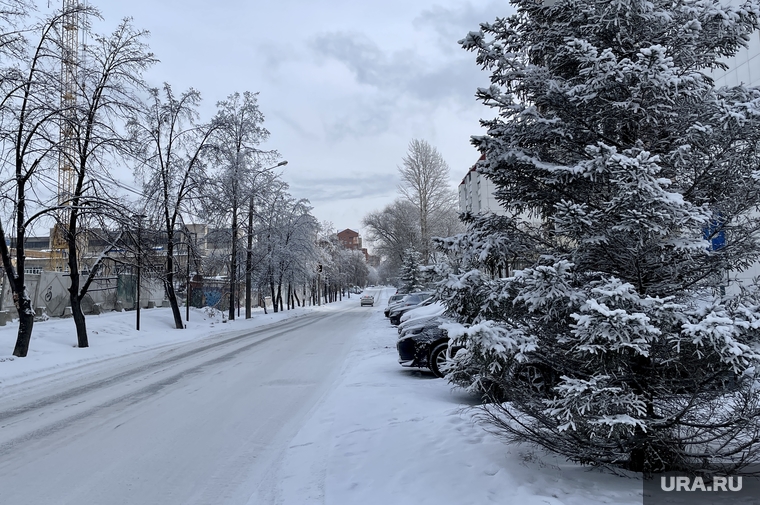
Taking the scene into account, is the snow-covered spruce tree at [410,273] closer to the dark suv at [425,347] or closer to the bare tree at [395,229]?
the bare tree at [395,229]

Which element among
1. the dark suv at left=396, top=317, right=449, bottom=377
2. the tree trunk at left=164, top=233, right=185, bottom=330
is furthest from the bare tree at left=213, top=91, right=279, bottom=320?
the dark suv at left=396, top=317, right=449, bottom=377

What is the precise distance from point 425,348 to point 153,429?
207 inches

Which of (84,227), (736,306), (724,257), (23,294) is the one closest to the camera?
(736,306)

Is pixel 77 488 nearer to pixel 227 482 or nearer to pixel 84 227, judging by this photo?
pixel 227 482

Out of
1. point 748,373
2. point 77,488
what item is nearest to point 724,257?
point 748,373

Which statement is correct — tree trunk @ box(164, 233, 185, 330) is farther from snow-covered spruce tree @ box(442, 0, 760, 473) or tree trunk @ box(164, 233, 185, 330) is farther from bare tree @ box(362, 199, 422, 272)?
bare tree @ box(362, 199, 422, 272)

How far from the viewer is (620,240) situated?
13.6 feet

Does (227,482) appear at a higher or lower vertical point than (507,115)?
lower

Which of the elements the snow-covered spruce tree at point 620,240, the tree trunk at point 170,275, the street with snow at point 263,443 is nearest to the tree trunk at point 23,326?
the street with snow at point 263,443

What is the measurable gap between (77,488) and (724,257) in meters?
6.25

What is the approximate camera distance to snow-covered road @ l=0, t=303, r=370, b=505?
4.75m

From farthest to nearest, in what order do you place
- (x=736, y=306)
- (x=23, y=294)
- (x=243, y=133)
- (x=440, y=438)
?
1. (x=243, y=133)
2. (x=23, y=294)
3. (x=440, y=438)
4. (x=736, y=306)

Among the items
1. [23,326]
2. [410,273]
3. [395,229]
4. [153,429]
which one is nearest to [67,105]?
[23,326]

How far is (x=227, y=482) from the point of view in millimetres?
4898
